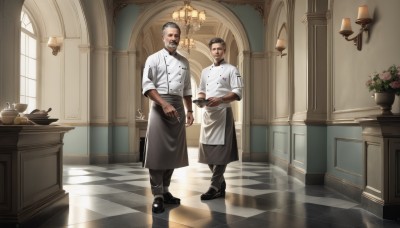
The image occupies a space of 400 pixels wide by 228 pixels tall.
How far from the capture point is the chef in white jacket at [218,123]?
13.0 ft

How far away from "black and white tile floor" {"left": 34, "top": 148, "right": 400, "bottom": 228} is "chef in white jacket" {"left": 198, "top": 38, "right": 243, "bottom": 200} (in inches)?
13.7

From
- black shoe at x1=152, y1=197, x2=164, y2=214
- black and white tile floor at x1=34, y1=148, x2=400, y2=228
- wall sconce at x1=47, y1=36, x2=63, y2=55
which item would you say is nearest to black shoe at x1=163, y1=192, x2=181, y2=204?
black and white tile floor at x1=34, y1=148, x2=400, y2=228

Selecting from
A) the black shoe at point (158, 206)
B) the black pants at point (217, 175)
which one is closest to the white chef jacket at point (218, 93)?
the black pants at point (217, 175)

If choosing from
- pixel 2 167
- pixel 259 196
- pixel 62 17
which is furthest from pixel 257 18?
pixel 2 167

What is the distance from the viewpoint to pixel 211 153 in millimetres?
3973

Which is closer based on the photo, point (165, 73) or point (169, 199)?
point (165, 73)

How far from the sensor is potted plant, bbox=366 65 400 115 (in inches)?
124

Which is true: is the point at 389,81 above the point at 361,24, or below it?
below

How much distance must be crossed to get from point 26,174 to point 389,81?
2961 millimetres

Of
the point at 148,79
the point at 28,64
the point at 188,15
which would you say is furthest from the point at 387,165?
the point at 28,64

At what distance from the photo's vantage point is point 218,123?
3.96m

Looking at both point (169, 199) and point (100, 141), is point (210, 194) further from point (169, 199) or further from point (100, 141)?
point (100, 141)

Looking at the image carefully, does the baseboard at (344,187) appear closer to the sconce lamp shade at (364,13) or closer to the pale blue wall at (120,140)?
the sconce lamp shade at (364,13)

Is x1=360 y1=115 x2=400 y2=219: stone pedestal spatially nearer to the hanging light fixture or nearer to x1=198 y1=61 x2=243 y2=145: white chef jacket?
x1=198 y1=61 x2=243 y2=145: white chef jacket
